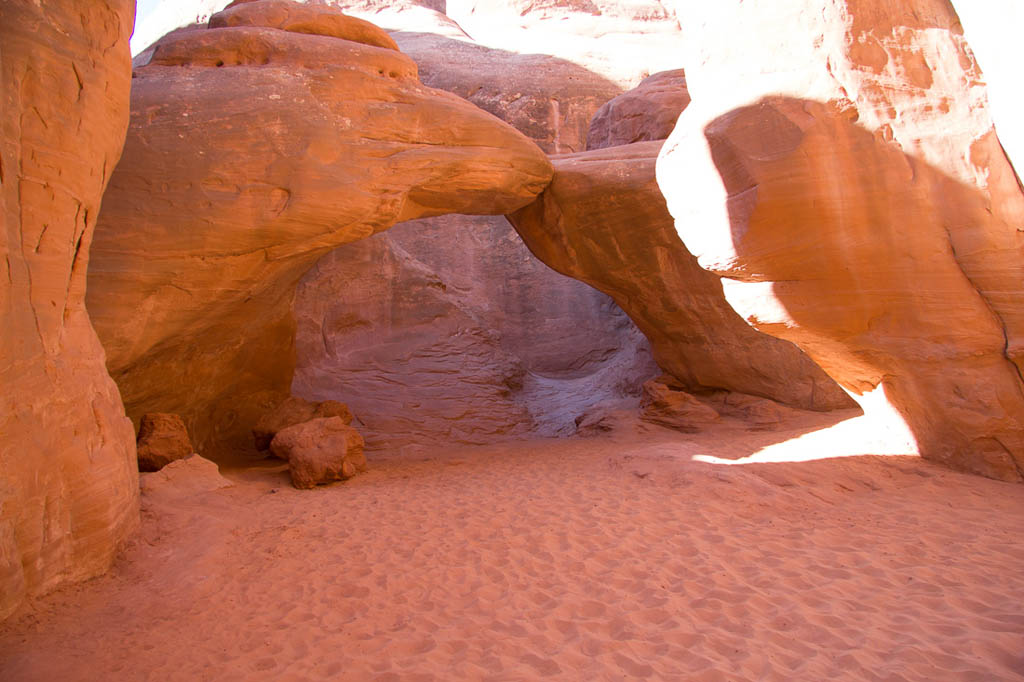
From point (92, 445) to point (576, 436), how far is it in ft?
22.4

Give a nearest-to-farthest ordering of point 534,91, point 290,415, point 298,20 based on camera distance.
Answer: point 298,20, point 290,415, point 534,91

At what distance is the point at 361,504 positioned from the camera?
5988 millimetres

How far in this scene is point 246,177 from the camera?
6.51 metres

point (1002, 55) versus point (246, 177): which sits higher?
point (1002, 55)

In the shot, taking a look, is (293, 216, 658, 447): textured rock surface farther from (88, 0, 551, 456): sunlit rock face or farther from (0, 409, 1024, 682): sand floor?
(0, 409, 1024, 682): sand floor

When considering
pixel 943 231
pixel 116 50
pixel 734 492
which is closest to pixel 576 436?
pixel 734 492

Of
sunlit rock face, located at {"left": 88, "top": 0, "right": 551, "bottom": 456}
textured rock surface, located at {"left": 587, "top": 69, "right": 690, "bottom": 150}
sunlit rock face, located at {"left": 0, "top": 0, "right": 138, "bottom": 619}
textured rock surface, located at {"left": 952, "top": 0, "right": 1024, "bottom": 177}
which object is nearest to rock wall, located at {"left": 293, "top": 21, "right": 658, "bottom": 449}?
sunlit rock face, located at {"left": 88, "top": 0, "right": 551, "bottom": 456}

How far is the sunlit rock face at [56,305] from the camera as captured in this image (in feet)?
11.8

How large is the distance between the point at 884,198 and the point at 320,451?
625 centimetres

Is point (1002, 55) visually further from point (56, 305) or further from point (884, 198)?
point (56, 305)

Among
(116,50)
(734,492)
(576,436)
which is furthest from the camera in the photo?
(576,436)

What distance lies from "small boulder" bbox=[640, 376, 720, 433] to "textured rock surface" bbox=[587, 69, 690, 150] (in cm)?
424

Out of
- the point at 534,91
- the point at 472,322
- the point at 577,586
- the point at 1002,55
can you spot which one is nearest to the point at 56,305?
the point at 577,586

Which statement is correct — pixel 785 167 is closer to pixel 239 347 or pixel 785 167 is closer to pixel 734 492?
pixel 734 492
